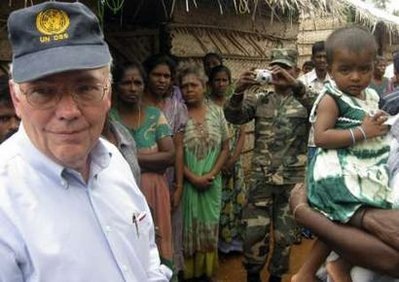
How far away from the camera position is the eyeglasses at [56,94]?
1.37 meters

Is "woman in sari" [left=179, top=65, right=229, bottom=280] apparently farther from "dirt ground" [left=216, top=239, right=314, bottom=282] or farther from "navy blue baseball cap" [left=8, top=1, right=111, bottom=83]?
"navy blue baseball cap" [left=8, top=1, right=111, bottom=83]

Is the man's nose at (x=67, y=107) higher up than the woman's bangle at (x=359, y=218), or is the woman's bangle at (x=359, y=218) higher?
the man's nose at (x=67, y=107)

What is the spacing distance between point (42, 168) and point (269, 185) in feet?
11.6

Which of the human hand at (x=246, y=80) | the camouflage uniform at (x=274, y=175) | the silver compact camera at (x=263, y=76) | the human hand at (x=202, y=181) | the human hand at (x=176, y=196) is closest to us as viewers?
the silver compact camera at (x=263, y=76)

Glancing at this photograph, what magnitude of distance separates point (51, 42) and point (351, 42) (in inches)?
60.0

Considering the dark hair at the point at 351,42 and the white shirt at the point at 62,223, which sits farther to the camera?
the dark hair at the point at 351,42

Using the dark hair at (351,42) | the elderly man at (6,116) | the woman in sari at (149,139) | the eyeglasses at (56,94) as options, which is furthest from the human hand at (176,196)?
the eyeglasses at (56,94)

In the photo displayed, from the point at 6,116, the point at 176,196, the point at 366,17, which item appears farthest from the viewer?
the point at 366,17

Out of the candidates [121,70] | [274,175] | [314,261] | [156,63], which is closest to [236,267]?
[274,175]

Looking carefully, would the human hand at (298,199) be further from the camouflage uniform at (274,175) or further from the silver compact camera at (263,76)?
the camouflage uniform at (274,175)

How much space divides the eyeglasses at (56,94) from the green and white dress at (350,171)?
1106 mm

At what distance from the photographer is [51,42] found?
1.37 meters

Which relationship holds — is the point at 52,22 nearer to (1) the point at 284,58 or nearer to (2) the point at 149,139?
(2) the point at 149,139

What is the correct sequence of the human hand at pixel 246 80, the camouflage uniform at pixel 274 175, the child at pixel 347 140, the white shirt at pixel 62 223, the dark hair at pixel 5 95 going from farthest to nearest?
the camouflage uniform at pixel 274 175 → the human hand at pixel 246 80 → the dark hair at pixel 5 95 → the child at pixel 347 140 → the white shirt at pixel 62 223
